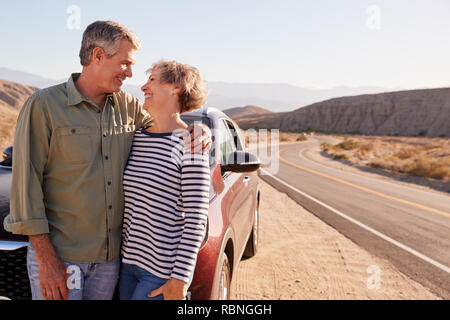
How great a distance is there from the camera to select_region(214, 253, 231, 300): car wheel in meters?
2.31

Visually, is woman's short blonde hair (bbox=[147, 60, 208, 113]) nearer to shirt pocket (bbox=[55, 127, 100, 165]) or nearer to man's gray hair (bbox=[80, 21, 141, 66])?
man's gray hair (bbox=[80, 21, 141, 66])

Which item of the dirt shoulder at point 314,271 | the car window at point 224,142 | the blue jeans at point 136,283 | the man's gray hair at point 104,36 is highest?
the man's gray hair at point 104,36

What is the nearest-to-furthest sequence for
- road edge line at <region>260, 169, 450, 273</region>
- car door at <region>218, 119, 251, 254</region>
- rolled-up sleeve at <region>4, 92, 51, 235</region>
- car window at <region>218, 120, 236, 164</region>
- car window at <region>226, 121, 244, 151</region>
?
rolled-up sleeve at <region>4, 92, 51, 235</region>, car door at <region>218, 119, 251, 254</region>, car window at <region>218, 120, 236, 164</region>, car window at <region>226, 121, 244, 151</region>, road edge line at <region>260, 169, 450, 273</region>

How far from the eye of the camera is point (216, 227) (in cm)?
235

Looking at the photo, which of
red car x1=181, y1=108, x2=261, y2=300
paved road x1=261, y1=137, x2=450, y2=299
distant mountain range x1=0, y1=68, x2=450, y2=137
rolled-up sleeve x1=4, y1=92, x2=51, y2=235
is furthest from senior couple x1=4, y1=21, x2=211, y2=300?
distant mountain range x1=0, y1=68, x2=450, y2=137

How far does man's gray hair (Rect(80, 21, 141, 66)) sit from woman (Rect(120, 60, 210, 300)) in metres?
0.23

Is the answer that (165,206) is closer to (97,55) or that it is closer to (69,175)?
(69,175)

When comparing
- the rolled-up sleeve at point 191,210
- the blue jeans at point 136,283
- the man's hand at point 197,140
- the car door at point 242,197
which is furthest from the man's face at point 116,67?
the car door at point 242,197

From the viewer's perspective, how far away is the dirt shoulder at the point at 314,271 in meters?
4.03

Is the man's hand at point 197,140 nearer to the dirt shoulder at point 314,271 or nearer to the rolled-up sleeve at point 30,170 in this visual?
the rolled-up sleeve at point 30,170

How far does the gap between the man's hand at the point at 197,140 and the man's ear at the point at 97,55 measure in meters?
0.57

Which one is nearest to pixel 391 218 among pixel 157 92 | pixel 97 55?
pixel 157 92
